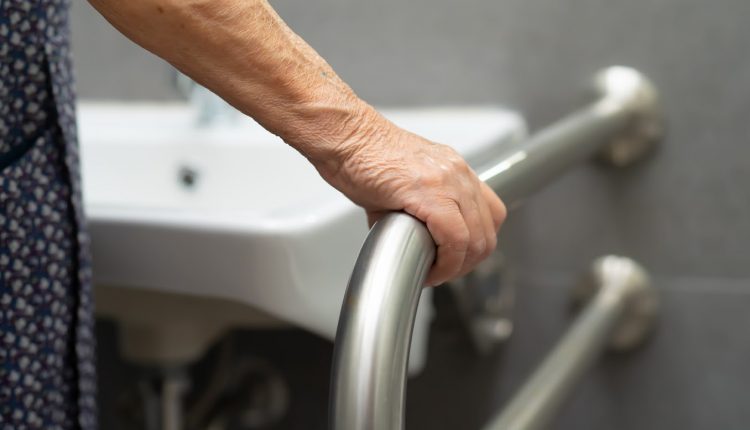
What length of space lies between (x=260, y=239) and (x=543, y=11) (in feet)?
1.59

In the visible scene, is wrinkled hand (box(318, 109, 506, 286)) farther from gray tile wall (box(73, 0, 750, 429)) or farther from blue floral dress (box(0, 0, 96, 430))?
gray tile wall (box(73, 0, 750, 429))

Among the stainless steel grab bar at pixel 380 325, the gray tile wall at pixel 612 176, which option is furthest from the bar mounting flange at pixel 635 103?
the stainless steel grab bar at pixel 380 325

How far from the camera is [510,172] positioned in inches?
19.2

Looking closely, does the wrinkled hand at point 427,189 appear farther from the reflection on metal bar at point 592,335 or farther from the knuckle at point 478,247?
the reflection on metal bar at point 592,335

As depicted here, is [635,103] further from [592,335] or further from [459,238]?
[459,238]

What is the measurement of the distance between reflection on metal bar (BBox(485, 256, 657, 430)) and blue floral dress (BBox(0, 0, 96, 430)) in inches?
10.4

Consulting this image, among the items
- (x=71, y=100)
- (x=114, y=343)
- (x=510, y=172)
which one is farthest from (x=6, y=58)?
(x=114, y=343)

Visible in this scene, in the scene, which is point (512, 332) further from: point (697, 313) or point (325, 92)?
point (325, 92)

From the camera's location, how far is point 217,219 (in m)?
0.56

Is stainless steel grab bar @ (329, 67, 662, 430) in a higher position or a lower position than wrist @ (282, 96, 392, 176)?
lower

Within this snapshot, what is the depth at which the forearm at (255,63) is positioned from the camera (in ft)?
1.26

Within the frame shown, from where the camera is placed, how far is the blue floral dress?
48 centimetres

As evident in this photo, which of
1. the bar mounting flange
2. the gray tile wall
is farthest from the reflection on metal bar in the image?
the bar mounting flange

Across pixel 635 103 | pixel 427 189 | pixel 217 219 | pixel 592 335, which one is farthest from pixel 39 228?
pixel 635 103
